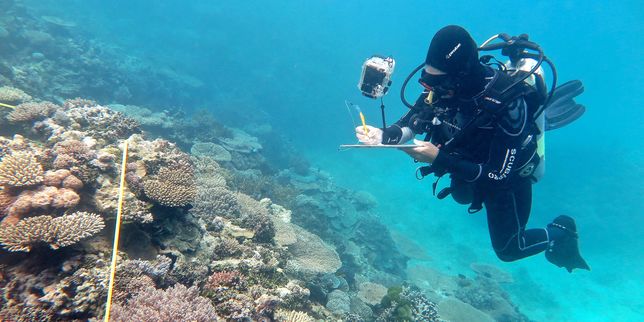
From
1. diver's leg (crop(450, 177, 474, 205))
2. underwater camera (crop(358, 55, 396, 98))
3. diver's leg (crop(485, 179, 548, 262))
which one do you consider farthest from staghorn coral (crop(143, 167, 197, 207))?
diver's leg (crop(485, 179, 548, 262))

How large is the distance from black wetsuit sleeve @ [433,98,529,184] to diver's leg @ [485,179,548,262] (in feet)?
2.89

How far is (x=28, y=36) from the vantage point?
16.9 m

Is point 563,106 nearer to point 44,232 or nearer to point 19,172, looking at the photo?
point 44,232

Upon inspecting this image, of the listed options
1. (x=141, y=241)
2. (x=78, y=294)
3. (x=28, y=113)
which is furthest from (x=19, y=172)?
(x=28, y=113)

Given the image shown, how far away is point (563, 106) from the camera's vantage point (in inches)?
218

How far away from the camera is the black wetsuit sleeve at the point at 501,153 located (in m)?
3.77

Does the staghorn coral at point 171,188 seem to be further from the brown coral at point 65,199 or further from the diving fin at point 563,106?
the diving fin at point 563,106

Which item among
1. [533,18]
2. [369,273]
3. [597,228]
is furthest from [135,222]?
[533,18]

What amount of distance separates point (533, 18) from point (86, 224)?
8882 cm

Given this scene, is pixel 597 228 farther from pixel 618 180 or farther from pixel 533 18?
pixel 533 18

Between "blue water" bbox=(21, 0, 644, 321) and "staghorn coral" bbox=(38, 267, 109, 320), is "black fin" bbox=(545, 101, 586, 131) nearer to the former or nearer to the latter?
"staghorn coral" bbox=(38, 267, 109, 320)

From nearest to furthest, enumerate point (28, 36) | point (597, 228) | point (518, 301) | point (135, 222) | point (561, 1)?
point (135, 222) → point (28, 36) → point (518, 301) → point (597, 228) → point (561, 1)

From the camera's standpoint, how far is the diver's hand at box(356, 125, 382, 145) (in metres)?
3.78

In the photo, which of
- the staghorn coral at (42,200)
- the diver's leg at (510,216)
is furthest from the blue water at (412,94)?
the staghorn coral at (42,200)
